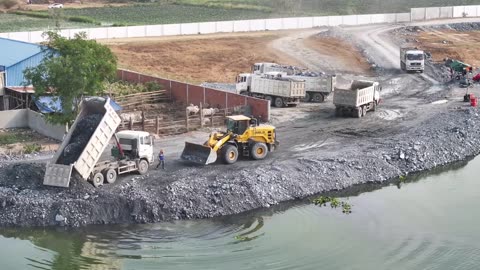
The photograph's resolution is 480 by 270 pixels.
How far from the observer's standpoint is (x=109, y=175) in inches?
1221

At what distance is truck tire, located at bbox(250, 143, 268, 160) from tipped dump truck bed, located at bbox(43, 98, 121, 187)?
6.85 metres

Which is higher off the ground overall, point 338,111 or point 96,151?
point 96,151

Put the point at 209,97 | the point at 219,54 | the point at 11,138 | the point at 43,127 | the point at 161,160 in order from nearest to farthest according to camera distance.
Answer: the point at 161,160
the point at 11,138
the point at 43,127
the point at 209,97
the point at 219,54

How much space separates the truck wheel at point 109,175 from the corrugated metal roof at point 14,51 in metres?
16.3

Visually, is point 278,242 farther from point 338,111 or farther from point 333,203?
point 338,111

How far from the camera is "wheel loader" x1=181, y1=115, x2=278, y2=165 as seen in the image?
111 ft

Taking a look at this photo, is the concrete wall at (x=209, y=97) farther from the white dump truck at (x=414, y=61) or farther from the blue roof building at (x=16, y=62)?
the white dump truck at (x=414, y=61)

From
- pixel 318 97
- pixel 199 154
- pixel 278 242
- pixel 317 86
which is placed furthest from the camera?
pixel 318 97

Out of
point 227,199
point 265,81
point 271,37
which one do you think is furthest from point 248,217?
point 271,37

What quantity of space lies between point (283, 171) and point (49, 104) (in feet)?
44.2

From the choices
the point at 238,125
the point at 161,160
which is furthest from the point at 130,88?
the point at 161,160

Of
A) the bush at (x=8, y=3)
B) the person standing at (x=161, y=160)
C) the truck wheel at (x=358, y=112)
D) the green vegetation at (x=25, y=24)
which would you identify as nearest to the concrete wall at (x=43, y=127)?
the person standing at (x=161, y=160)

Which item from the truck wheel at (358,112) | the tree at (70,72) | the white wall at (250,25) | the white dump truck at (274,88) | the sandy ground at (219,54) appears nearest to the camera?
the tree at (70,72)

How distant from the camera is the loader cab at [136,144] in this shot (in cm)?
3250
